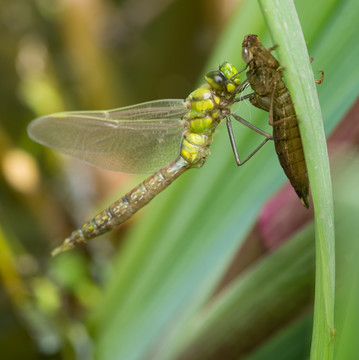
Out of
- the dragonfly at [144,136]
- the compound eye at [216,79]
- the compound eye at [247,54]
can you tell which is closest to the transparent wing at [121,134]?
the dragonfly at [144,136]

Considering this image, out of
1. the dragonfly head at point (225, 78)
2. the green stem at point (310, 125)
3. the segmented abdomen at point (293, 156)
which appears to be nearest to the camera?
the green stem at point (310, 125)

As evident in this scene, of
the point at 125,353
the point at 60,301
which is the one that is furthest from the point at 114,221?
the point at 60,301

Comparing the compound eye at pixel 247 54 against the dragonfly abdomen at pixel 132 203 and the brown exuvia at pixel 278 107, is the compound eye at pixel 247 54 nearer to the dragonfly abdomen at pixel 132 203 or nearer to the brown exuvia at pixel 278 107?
the brown exuvia at pixel 278 107

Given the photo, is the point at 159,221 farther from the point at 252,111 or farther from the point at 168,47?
the point at 168,47

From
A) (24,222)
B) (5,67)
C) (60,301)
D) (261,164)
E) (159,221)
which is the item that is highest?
(5,67)

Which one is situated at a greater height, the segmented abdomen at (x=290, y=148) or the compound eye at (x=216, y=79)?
the compound eye at (x=216, y=79)

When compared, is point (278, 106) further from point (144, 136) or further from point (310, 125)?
point (144, 136)

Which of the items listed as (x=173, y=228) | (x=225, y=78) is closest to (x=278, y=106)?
(x=225, y=78)
